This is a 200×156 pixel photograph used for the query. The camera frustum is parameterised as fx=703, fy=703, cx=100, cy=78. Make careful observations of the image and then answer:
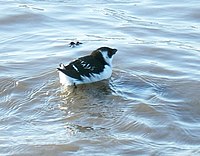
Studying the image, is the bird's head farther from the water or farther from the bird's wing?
the water

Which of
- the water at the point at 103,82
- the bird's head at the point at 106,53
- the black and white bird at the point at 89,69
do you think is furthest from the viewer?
the bird's head at the point at 106,53

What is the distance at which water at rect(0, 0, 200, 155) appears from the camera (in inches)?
277

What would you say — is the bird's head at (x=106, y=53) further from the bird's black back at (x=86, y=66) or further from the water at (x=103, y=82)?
the water at (x=103, y=82)

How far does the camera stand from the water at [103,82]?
7031 mm

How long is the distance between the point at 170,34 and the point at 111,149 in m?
4.91

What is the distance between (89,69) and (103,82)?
0.27m

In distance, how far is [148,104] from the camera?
817cm

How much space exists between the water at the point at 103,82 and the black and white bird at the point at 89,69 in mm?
109

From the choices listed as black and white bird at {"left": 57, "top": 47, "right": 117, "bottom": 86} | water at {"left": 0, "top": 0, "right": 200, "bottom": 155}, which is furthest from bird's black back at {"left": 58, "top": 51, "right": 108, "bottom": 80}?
water at {"left": 0, "top": 0, "right": 200, "bottom": 155}

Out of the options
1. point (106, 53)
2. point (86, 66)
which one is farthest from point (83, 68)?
point (106, 53)

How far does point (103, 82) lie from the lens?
9305 millimetres

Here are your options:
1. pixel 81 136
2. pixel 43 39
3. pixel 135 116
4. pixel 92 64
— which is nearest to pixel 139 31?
pixel 43 39

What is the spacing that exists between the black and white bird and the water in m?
0.11

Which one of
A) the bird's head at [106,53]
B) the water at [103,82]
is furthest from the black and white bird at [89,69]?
the water at [103,82]
